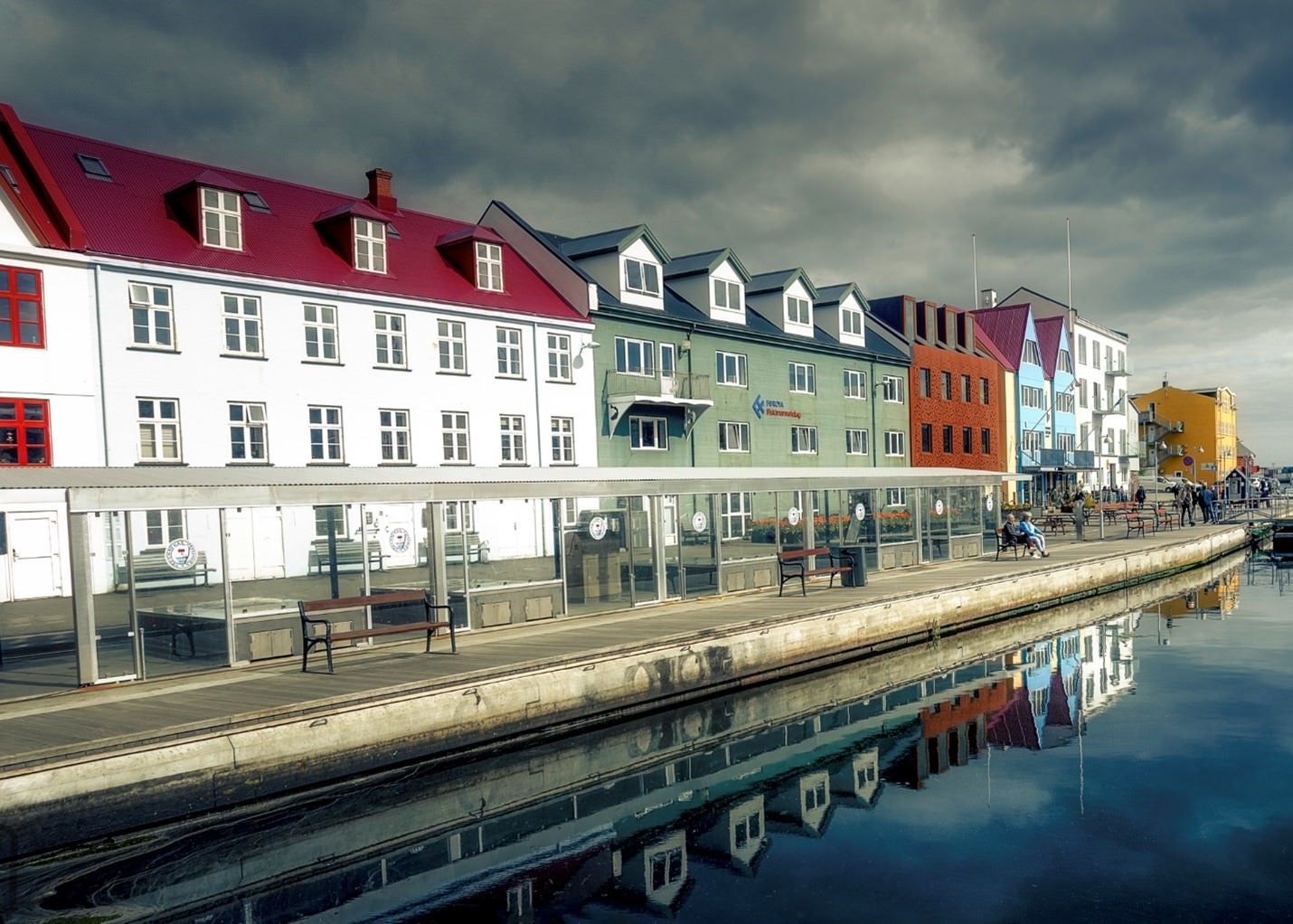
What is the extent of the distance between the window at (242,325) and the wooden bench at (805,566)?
14.2 metres

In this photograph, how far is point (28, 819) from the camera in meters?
9.17

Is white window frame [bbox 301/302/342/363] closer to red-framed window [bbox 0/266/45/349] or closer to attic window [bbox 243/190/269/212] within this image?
attic window [bbox 243/190/269/212]

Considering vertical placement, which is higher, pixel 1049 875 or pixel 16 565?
pixel 16 565

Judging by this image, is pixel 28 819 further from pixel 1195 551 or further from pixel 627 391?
pixel 1195 551

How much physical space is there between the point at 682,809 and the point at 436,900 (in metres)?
3.36

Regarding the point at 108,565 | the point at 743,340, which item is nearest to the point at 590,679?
the point at 108,565

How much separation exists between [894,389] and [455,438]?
78.2 ft

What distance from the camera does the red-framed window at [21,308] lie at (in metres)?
22.3

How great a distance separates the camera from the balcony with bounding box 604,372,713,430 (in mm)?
33688

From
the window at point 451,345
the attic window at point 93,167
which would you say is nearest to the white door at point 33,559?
the attic window at point 93,167

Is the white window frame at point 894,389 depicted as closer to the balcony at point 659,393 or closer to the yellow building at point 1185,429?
the balcony at point 659,393

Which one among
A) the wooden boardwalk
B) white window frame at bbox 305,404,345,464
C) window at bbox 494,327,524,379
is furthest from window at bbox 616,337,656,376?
the wooden boardwalk

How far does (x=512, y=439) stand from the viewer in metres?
31.8

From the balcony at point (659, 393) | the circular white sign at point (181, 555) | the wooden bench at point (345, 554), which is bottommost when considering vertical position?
the wooden bench at point (345, 554)
